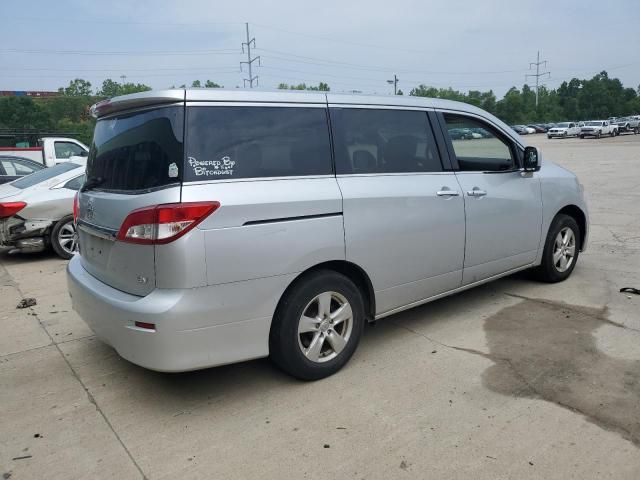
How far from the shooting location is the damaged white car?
724cm

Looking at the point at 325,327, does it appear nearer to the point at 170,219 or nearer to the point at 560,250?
the point at 170,219

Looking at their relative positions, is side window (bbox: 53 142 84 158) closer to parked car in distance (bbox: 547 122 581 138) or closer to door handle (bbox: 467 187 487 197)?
door handle (bbox: 467 187 487 197)

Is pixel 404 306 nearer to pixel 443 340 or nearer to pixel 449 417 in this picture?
pixel 443 340

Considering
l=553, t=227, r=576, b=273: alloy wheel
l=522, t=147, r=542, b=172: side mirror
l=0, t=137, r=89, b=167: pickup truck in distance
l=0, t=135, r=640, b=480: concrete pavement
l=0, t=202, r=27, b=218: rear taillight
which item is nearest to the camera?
l=0, t=135, r=640, b=480: concrete pavement

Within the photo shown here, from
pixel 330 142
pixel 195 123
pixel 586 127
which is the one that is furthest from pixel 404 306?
pixel 586 127

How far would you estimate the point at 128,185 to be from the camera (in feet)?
10.7

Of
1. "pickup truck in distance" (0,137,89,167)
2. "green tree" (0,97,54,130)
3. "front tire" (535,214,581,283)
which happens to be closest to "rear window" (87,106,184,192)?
"front tire" (535,214,581,283)

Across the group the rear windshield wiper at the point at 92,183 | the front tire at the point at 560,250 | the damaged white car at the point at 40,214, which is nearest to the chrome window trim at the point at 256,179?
the rear windshield wiper at the point at 92,183

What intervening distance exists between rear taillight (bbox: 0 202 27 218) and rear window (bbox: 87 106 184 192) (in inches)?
166

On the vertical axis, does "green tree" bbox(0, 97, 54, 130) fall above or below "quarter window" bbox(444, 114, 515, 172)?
above

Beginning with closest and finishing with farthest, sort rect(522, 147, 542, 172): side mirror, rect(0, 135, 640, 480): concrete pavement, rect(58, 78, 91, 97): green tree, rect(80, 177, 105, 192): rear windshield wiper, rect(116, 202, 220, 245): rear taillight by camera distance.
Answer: rect(0, 135, 640, 480): concrete pavement
rect(116, 202, 220, 245): rear taillight
rect(80, 177, 105, 192): rear windshield wiper
rect(522, 147, 542, 172): side mirror
rect(58, 78, 91, 97): green tree

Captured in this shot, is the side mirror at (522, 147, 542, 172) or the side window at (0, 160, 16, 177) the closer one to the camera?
the side mirror at (522, 147, 542, 172)

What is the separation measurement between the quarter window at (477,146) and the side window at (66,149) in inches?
483

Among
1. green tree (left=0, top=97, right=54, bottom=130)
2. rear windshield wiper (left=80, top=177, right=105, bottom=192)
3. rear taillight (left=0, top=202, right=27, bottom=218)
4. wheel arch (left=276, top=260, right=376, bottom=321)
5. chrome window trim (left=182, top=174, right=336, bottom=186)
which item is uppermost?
green tree (left=0, top=97, right=54, bottom=130)
